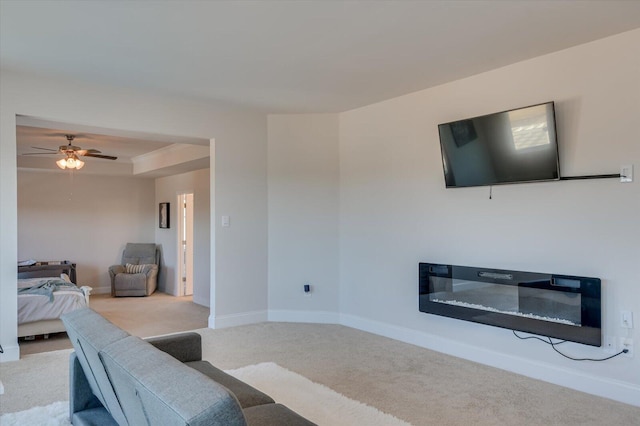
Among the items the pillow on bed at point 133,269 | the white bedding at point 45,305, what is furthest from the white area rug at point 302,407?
the pillow on bed at point 133,269

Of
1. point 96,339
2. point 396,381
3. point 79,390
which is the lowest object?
point 396,381

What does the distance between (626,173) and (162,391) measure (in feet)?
10.8

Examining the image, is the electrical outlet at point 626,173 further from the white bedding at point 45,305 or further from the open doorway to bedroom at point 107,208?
the white bedding at point 45,305

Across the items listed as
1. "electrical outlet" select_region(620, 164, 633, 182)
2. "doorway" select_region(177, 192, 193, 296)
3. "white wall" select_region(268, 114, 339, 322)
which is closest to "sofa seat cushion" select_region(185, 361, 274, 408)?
"electrical outlet" select_region(620, 164, 633, 182)

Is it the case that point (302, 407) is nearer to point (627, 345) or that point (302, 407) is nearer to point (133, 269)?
point (627, 345)

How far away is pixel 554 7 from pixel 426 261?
2.49 metres

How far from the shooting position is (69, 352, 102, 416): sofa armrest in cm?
241

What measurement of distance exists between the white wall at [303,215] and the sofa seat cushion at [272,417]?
3478 mm

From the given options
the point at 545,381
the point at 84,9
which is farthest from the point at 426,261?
the point at 84,9

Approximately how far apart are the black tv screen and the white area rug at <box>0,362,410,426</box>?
7.05 feet

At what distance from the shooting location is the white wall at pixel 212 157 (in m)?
3.86

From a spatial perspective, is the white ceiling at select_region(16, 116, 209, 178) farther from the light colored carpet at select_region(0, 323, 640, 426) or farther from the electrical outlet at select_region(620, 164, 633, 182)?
the electrical outlet at select_region(620, 164, 633, 182)

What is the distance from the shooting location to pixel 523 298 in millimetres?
3561

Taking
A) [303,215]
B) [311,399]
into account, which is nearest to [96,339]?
[311,399]
